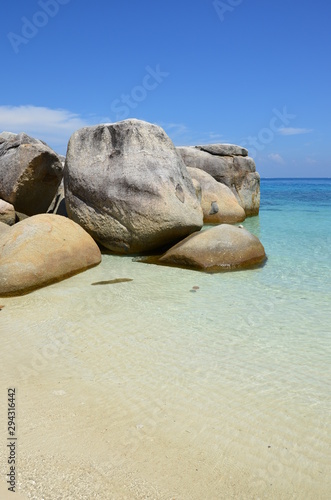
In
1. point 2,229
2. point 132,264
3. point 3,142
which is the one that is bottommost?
point 132,264

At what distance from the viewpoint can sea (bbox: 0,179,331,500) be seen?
86.0 inches

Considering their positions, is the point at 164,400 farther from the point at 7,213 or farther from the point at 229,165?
the point at 229,165

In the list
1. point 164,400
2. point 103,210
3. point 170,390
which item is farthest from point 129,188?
point 164,400

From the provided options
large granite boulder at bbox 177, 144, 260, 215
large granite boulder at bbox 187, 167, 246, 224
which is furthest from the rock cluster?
large granite boulder at bbox 177, 144, 260, 215

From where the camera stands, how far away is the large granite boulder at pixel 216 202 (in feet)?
43.4

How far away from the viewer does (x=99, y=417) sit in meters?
2.70

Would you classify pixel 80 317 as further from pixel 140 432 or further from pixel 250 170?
pixel 250 170

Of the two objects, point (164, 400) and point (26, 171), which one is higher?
point (26, 171)

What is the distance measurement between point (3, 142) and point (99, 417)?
27.1 feet

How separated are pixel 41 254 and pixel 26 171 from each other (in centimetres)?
352

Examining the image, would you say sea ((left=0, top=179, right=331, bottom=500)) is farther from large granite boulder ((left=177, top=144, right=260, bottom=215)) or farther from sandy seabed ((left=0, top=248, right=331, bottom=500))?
large granite boulder ((left=177, top=144, right=260, bottom=215))

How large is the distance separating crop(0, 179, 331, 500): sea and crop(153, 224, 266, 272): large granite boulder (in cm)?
117

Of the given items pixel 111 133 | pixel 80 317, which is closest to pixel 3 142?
pixel 111 133

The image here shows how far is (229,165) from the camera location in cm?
1523
